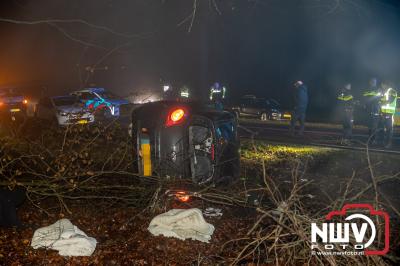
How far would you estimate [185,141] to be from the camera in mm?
5902

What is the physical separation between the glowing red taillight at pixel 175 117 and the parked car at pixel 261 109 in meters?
15.8

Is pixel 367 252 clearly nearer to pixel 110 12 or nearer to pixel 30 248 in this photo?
pixel 30 248

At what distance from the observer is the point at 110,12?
2983 centimetres

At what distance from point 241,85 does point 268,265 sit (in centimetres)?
3568

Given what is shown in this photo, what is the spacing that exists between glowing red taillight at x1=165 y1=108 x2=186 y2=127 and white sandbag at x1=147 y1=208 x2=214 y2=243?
4.89 feet

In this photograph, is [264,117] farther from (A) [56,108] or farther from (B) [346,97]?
(A) [56,108]

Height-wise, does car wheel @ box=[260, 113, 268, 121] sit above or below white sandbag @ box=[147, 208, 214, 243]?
above

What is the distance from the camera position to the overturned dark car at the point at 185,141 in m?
5.89

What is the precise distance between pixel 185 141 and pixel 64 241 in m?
2.28

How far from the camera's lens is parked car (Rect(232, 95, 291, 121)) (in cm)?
2117

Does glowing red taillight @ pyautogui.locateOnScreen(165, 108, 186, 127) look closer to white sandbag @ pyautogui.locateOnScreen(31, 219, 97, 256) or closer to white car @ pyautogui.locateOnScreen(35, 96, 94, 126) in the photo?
white sandbag @ pyautogui.locateOnScreen(31, 219, 97, 256)

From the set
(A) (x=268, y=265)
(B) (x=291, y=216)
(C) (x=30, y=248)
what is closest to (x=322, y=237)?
(B) (x=291, y=216)

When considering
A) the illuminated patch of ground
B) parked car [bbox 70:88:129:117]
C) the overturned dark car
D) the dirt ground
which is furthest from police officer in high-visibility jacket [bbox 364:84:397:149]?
parked car [bbox 70:88:129:117]

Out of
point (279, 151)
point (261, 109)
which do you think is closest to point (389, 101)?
point (279, 151)
